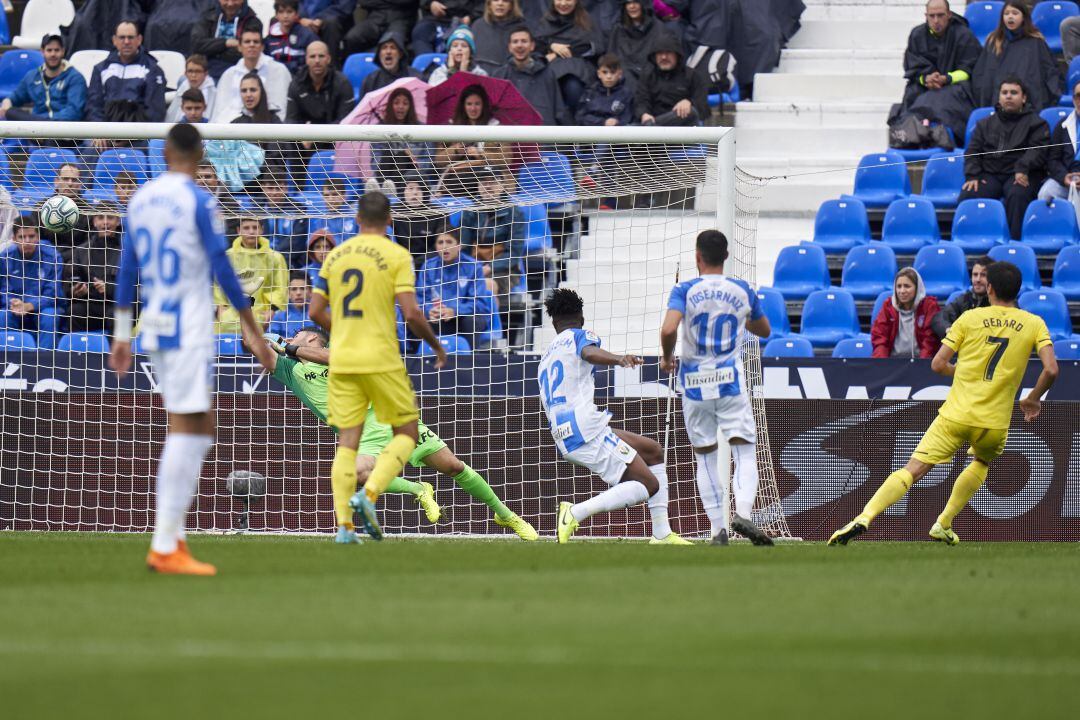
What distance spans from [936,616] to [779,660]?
142 centimetres

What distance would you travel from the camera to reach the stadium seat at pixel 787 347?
49.6ft

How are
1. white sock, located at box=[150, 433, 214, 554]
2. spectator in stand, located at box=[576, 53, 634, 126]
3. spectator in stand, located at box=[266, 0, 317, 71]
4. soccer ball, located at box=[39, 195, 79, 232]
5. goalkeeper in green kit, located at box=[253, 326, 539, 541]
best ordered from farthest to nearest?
1. spectator in stand, located at box=[266, 0, 317, 71]
2. spectator in stand, located at box=[576, 53, 634, 126]
3. soccer ball, located at box=[39, 195, 79, 232]
4. goalkeeper in green kit, located at box=[253, 326, 539, 541]
5. white sock, located at box=[150, 433, 214, 554]

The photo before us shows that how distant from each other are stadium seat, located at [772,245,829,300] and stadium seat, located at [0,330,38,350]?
7273 millimetres

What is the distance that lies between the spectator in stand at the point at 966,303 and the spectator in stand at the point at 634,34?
540 cm

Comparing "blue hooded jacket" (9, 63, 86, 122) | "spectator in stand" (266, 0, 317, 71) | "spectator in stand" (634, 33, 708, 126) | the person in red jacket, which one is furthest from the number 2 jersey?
"blue hooded jacket" (9, 63, 86, 122)

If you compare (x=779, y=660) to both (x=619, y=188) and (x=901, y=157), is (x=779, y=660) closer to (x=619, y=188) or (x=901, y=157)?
(x=619, y=188)

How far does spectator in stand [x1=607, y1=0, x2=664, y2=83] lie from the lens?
60.9ft

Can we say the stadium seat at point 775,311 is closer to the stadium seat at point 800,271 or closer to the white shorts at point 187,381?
the stadium seat at point 800,271

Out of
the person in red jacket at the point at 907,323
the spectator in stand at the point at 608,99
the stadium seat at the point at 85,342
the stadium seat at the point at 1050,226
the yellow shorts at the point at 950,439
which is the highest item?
the spectator in stand at the point at 608,99

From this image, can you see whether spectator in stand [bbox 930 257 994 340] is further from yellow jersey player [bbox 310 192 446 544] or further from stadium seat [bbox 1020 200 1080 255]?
yellow jersey player [bbox 310 192 446 544]

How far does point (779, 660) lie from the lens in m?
5.46

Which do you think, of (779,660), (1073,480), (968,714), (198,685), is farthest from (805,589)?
(1073,480)

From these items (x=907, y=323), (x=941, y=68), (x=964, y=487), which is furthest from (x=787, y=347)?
(x=941, y=68)

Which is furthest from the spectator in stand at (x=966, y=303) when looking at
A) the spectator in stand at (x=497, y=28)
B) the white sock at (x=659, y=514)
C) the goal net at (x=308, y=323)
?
the spectator in stand at (x=497, y=28)
